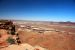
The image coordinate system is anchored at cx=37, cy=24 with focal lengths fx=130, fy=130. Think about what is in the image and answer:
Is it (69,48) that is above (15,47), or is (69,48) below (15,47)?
below

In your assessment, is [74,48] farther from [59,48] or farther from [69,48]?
[59,48]

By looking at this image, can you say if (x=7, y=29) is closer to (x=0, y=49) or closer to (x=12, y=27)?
(x=12, y=27)

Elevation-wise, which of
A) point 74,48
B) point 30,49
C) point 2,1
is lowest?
point 74,48

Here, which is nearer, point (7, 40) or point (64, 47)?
point (7, 40)

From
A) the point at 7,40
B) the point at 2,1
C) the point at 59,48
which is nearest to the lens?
the point at 7,40

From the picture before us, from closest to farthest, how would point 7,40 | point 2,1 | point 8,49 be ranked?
point 8,49
point 7,40
point 2,1

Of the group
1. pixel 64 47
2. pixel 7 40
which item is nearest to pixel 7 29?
pixel 7 40

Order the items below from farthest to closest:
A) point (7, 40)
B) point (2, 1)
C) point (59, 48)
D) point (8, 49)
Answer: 1. point (2, 1)
2. point (59, 48)
3. point (7, 40)
4. point (8, 49)

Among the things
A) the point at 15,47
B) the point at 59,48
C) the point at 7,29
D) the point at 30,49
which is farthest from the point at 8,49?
the point at 7,29

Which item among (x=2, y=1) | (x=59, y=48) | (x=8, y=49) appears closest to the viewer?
(x=8, y=49)
